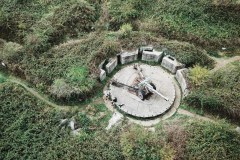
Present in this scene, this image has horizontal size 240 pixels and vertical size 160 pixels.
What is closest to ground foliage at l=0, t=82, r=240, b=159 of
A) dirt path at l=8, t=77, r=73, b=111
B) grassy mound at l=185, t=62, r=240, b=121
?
dirt path at l=8, t=77, r=73, b=111

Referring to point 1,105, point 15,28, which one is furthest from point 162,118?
point 15,28

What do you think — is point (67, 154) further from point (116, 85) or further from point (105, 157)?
point (116, 85)

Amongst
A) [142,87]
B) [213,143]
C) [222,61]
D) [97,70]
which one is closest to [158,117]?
[142,87]

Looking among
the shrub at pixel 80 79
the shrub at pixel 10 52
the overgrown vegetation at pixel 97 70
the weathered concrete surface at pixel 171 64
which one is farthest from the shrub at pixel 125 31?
the shrub at pixel 10 52

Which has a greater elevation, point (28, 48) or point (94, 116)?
point (28, 48)

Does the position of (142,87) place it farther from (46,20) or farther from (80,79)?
(46,20)

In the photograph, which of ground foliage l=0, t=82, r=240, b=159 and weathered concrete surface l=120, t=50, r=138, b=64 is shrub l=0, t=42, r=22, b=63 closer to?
ground foliage l=0, t=82, r=240, b=159

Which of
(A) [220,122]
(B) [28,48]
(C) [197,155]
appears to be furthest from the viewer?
(B) [28,48]

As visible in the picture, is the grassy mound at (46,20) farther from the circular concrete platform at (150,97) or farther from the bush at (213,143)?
the bush at (213,143)

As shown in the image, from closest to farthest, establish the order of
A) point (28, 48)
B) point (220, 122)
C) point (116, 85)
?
1. point (220, 122)
2. point (116, 85)
3. point (28, 48)
